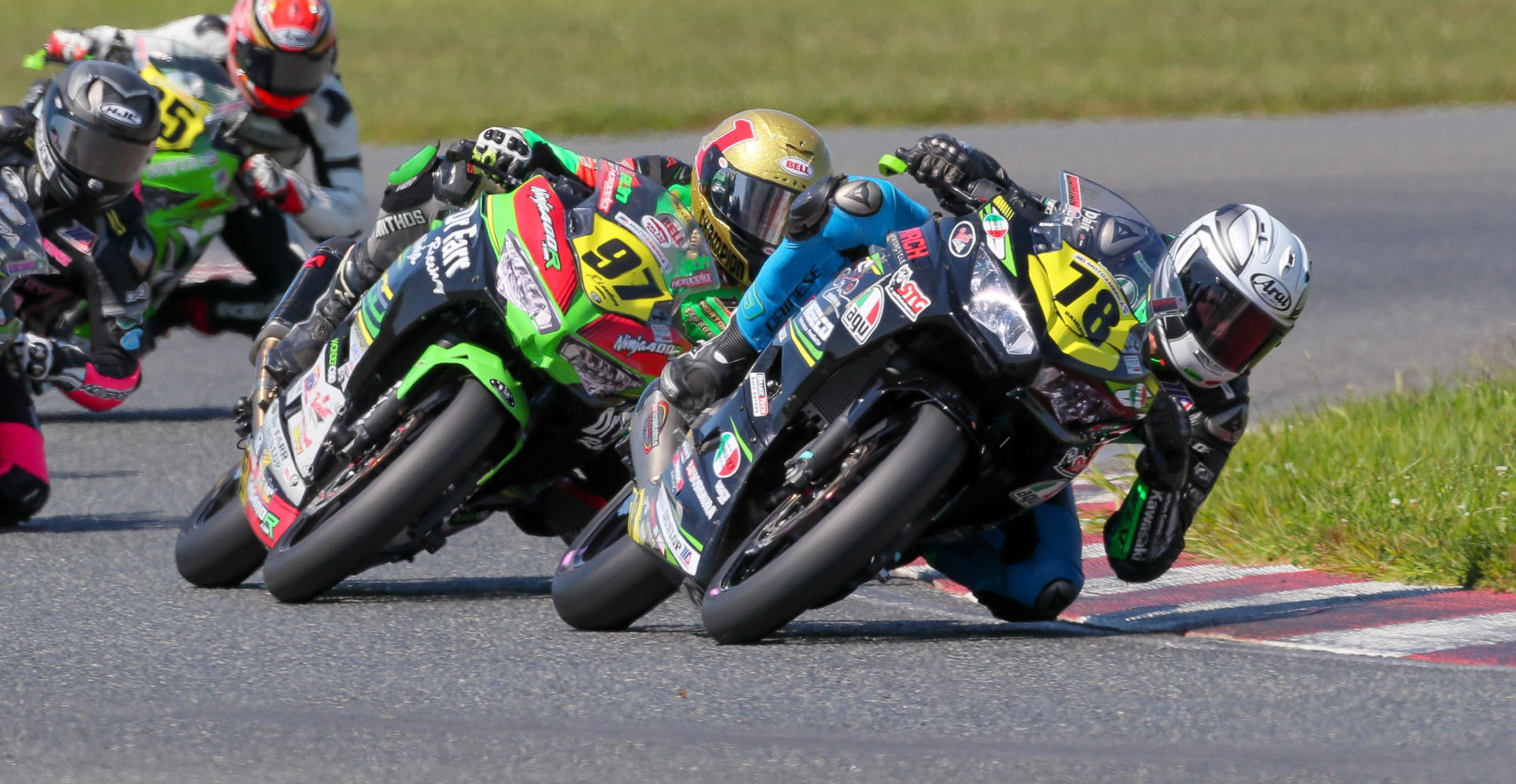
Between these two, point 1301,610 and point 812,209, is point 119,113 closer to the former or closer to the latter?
point 812,209

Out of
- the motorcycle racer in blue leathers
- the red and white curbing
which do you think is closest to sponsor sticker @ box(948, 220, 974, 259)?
the motorcycle racer in blue leathers

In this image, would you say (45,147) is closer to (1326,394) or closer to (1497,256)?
(1326,394)

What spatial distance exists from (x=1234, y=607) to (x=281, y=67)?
5.31m

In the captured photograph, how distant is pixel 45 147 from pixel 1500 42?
1760cm

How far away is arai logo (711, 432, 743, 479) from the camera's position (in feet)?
17.3

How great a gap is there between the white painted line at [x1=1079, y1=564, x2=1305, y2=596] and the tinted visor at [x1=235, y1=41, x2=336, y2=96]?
15.5 ft

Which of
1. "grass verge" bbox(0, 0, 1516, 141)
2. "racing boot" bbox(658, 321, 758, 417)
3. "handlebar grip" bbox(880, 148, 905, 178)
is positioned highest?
"handlebar grip" bbox(880, 148, 905, 178)

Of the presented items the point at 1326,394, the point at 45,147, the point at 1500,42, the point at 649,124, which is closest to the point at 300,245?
the point at 45,147

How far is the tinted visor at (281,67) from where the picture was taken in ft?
31.3

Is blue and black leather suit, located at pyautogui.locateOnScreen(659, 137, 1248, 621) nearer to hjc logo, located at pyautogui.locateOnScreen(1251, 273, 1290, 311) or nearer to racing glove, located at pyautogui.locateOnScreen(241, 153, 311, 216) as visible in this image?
hjc logo, located at pyautogui.locateOnScreen(1251, 273, 1290, 311)

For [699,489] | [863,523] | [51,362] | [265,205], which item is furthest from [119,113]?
[863,523]

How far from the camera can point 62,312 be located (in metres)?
8.79

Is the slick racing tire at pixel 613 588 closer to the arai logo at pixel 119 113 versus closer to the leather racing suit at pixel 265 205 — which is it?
the arai logo at pixel 119 113

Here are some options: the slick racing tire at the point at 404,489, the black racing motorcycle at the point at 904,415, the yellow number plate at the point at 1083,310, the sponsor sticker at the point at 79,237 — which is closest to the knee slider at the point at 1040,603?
the black racing motorcycle at the point at 904,415
